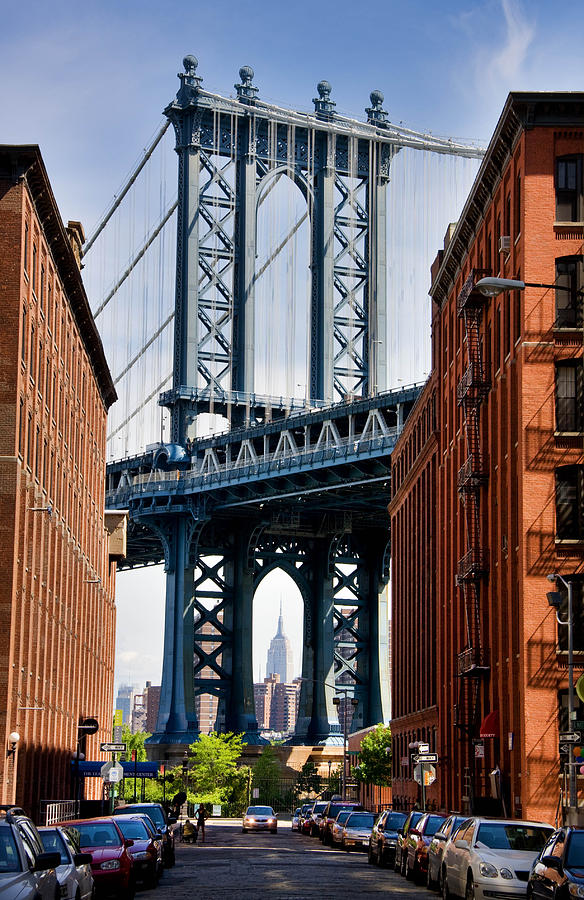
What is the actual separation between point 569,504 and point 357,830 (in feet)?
52.7

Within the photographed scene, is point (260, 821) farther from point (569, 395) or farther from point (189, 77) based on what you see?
point (189, 77)

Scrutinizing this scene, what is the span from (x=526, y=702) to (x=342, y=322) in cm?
7727

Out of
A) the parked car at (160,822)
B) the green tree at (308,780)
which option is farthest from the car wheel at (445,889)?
the green tree at (308,780)

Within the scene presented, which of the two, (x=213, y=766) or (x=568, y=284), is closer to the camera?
(x=568, y=284)

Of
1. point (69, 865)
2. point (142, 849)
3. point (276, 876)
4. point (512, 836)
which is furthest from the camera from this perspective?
point (276, 876)

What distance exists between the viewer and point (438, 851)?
32.8 m

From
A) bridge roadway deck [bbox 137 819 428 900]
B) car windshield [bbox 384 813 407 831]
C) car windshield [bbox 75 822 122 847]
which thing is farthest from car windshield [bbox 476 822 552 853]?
car windshield [bbox 384 813 407 831]

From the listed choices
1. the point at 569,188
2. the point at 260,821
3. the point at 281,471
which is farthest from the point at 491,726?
the point at 281,471

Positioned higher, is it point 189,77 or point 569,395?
point 189,77

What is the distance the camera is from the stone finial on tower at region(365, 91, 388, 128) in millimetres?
122625

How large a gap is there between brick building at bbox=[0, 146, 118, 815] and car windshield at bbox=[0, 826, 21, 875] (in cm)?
3131

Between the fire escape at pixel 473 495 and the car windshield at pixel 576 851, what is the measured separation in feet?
105

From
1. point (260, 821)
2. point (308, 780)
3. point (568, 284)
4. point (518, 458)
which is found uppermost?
point (568, 284)

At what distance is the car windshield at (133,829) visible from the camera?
35.0 m
